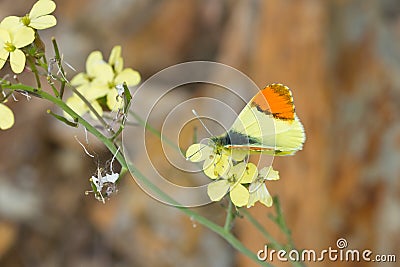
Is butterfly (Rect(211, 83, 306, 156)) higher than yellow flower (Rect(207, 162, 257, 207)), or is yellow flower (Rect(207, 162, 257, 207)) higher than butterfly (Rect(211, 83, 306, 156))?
butterfly (Rect(211, 83, 306, 156))

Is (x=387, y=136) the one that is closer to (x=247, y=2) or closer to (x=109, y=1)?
(x=247, y=2)

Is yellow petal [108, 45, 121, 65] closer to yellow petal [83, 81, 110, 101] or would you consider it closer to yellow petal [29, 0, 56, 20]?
yellow petal [83, 81, 110, 101]

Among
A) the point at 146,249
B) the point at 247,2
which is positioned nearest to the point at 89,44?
the point at 247,2

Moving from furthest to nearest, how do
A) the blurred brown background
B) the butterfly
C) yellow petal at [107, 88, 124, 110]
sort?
1. the blurred brown background
2. yellow petal at [107, 88, 124, 110]
3. the butterfly

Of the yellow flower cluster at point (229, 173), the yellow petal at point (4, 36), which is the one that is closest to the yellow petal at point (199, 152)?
the yellow flower cluster at point (229, 173)

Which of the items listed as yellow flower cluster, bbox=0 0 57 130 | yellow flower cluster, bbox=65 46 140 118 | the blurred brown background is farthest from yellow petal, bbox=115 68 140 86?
the blurred brown background

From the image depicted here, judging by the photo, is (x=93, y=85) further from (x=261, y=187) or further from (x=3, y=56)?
(x=261, y=187)
